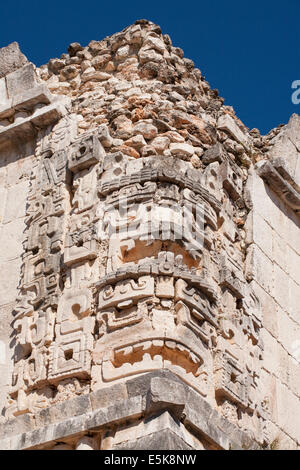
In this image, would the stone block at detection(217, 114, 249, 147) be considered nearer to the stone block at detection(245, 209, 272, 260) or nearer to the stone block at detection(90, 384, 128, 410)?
the stone block at detection(245, 209, 272, 260)

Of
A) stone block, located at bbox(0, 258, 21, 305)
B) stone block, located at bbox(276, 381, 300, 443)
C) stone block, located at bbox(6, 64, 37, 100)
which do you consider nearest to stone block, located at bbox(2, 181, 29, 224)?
stone block, located at bbox(0, 258, 21, 305)

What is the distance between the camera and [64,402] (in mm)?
8828

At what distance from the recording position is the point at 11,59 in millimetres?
12219

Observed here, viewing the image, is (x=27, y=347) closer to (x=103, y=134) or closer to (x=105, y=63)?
(x=103, y=134)

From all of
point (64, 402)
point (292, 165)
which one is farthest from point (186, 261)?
point (292, 165)

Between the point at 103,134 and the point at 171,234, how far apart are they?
1.55 metres

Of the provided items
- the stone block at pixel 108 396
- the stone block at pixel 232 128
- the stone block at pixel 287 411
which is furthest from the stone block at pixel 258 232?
the stone block at pixel 108 396

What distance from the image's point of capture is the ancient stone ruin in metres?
8.76

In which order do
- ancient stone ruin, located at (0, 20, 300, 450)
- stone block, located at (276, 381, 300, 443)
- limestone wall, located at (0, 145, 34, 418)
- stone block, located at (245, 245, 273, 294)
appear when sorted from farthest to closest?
stone block, located at (245, 245, 273, 294)
stone block, located at (276, 381, 300, 443)
limestone wall, located at (0, 145, 34, 418)
ancient stone ruin, located at (0, 20, 300, 450)

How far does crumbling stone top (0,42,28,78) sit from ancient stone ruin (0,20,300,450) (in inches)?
1.0

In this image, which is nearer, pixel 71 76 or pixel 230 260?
pixel 230 260

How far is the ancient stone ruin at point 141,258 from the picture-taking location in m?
8.76

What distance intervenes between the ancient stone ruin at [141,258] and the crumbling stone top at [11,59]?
0.02 m
